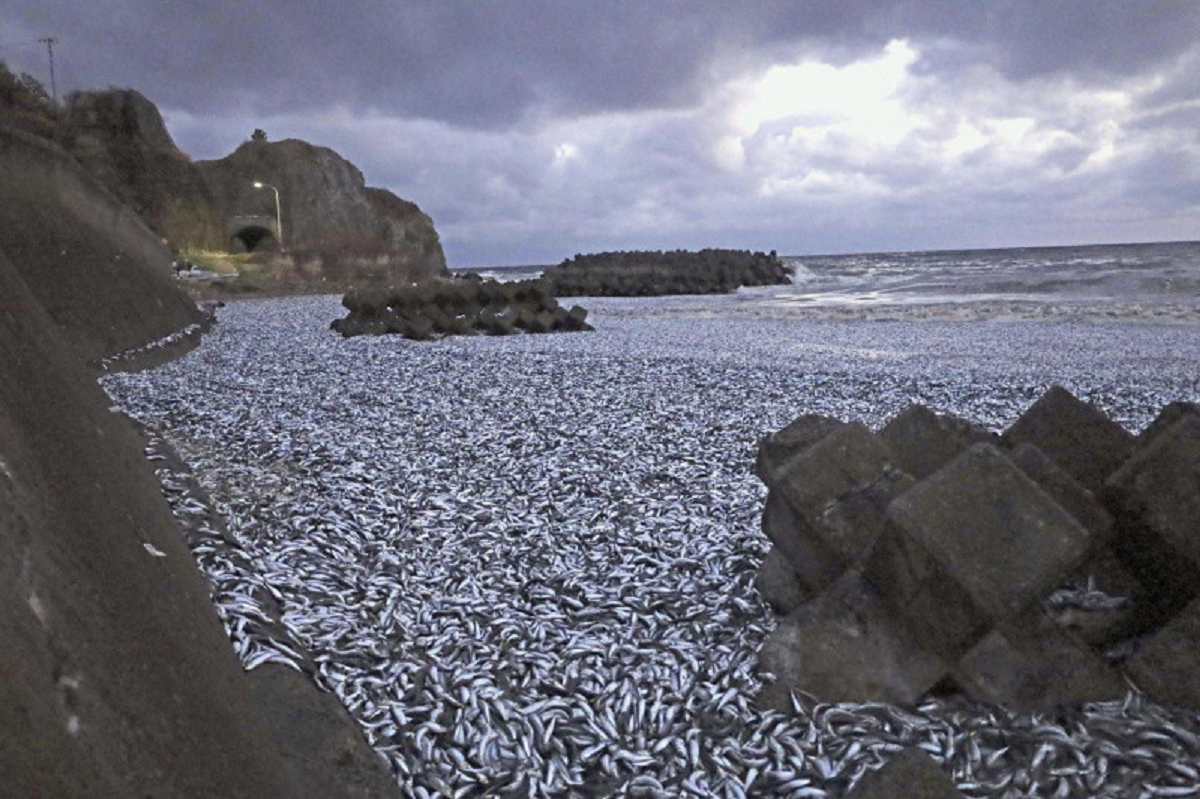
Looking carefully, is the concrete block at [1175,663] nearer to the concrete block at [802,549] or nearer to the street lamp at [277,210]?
the concrete block at [802,549]

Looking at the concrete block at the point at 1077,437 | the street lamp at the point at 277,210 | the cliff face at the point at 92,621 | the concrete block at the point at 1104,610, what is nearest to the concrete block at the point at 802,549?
the concrete block at the point at 1104,610

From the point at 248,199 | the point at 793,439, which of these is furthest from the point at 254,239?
the point at 793,439

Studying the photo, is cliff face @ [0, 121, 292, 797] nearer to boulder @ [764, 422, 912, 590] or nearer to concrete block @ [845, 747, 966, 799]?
concrete block @ [845, 747, 966, 799]

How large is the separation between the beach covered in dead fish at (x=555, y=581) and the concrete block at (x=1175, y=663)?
0.07m

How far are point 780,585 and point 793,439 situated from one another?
713 mm

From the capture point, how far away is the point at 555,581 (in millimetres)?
3977

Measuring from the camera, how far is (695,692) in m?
3.02

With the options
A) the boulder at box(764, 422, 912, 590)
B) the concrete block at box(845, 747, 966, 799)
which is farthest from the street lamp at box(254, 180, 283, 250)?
the concrete block at box(845, 747, 966, 799)

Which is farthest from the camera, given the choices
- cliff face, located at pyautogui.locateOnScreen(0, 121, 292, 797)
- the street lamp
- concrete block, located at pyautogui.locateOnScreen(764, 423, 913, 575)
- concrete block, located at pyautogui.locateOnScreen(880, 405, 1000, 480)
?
the street lamp

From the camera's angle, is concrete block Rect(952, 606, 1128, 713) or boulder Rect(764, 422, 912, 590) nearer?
concrete block Rect(952, 606, 1128, 713)

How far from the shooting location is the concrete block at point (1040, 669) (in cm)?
270

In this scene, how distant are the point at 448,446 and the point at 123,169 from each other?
51494mm

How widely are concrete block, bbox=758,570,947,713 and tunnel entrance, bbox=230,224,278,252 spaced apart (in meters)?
64.3

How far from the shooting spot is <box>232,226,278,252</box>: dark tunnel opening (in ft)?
201
